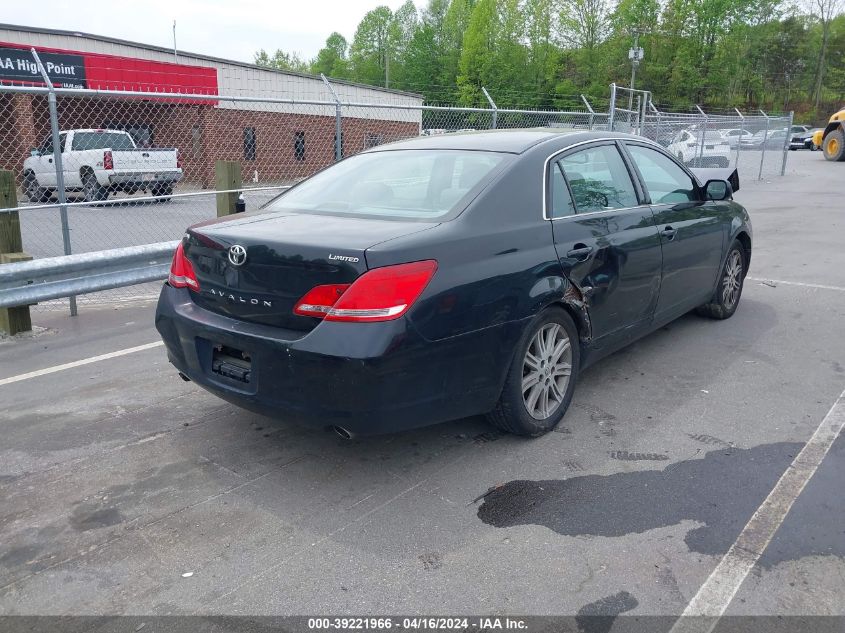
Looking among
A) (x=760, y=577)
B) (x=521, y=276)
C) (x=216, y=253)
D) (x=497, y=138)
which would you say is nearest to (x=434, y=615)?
(x=760, y=577)

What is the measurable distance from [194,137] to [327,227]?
18.0m

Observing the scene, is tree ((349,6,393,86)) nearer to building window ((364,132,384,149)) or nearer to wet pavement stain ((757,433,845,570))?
building window ((364,132,384,149))

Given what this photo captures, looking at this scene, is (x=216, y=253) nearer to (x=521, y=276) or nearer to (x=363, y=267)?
(x=363, y=267)

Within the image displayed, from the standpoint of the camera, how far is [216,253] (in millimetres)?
3387

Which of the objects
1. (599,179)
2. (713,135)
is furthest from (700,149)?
(599,179)

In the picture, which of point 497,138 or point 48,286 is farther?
point 48,286

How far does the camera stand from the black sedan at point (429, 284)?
3.01 metres

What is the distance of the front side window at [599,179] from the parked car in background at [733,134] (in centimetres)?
1683

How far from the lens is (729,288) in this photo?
239 inches

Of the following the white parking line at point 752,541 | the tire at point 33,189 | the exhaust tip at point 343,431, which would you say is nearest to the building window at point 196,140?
the tire at point 33,189

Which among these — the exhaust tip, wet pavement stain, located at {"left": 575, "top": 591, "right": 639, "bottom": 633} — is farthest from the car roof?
wet pavement stain, located at {"left": 575, "top": 591, "right": 639, "bottom": 633}

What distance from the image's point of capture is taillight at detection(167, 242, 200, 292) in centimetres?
358

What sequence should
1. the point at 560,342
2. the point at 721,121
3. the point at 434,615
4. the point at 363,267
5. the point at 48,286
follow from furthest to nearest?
1. the point at 721,121
2. the point at 48,286
3. the point at 560,342
4. the point at 363,267
5. the point at 434,615

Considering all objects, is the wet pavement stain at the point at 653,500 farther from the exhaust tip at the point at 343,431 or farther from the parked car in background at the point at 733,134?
the parked car in background at the point at 733,134
